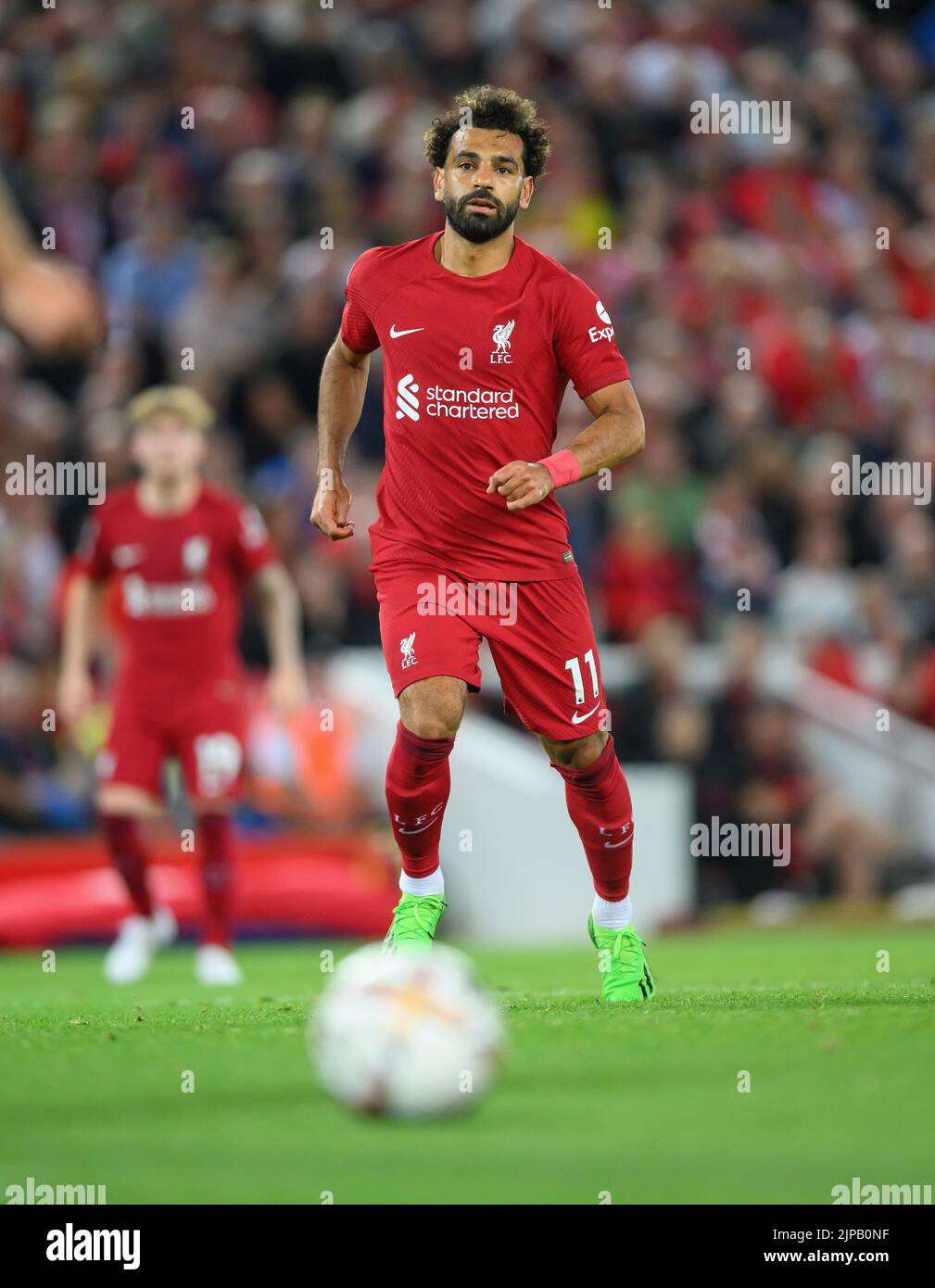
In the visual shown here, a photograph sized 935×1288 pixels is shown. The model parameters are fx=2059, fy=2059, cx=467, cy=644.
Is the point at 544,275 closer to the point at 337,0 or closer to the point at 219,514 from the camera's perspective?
the point at 219,514

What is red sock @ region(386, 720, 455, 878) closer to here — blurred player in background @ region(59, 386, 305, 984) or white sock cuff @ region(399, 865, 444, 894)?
white sock cuff @ region(399, 865, 444, 894)

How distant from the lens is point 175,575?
10.2m

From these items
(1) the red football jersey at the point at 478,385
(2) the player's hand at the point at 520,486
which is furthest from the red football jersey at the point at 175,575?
(2) the player's hand at the point at 520,486

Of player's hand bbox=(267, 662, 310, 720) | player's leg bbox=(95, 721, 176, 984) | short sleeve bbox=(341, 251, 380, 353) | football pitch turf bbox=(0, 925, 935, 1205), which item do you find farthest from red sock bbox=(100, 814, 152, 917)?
short sleeve bbox=(341, 251, 380, 353)

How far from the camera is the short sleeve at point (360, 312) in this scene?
6910 millimetres

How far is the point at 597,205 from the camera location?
54.5 feet

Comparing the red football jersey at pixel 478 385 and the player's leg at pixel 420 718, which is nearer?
the player's leg at pixel 420 718

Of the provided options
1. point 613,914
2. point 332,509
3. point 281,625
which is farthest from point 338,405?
point 281,625

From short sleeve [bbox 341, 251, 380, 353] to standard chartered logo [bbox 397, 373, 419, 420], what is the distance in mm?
285

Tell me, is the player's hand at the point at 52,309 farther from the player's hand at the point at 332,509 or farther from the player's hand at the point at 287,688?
the player's hand at the point at 287,688

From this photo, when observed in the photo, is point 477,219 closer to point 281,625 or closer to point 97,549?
point 281,625

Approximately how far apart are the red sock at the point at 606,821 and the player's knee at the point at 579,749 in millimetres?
41

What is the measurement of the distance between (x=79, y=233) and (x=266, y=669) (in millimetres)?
3627

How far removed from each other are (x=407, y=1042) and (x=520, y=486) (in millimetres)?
2115
